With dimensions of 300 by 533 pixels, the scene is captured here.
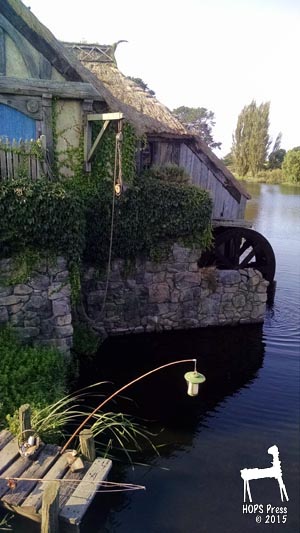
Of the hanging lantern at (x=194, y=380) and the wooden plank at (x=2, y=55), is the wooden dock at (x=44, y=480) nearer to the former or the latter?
the hanging lantern at (x=194, y=380)

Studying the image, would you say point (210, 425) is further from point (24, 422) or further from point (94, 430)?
point (24, 422)

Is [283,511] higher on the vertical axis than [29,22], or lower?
lower

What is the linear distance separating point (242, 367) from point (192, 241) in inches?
138

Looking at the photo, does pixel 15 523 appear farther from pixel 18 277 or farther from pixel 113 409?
pixel 18 277

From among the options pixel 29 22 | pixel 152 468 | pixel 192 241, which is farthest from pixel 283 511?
pixel 29 22

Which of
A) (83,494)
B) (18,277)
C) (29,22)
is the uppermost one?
(29,22)

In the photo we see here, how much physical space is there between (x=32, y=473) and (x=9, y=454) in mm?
505

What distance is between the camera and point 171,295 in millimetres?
11109

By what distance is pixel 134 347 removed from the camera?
412 inches

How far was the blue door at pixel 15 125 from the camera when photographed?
903 centimetres

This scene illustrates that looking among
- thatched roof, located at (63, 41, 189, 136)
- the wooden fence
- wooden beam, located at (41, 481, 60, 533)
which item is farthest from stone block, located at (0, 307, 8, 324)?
thatched roof, located at (63, 41, 189, 136)

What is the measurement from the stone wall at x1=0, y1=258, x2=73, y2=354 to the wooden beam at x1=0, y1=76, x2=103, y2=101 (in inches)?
152

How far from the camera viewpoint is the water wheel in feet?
41.2

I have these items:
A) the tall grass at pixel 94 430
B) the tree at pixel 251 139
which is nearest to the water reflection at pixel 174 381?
the tall grass at pixel 94 430
